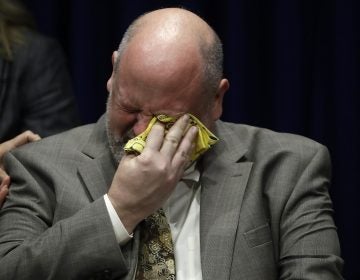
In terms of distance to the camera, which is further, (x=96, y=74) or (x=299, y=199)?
(x=96, y=74)

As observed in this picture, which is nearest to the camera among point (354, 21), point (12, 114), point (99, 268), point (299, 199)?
point (99, 268)

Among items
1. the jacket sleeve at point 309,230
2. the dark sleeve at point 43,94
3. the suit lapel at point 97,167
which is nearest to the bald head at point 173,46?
the suit lapel at point 97,167

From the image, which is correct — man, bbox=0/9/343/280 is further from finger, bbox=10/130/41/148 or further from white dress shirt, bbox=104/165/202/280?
finger, bbox=10/130/41/148

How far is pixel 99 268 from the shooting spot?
1.67 meters

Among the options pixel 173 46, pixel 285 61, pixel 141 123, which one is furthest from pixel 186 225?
pixel 285 61

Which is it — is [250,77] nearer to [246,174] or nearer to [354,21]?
[354,21]

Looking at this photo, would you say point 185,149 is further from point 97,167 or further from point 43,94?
point 43,94

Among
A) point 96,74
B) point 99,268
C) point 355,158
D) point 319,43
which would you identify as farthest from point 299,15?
point 99,268

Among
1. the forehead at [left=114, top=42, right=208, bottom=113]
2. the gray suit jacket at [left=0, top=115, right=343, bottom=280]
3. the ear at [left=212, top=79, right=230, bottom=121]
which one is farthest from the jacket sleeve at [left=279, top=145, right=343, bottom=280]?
the forehead at [left=114, top=42, right=208, bottom=113]

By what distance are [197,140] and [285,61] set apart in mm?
1030

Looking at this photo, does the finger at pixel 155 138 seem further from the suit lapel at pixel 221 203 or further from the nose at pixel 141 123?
the suit lapel at pixel 221 203

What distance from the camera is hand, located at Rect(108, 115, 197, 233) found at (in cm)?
165

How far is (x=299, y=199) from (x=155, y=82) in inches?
17.5

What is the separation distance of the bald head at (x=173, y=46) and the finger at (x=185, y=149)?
0.13 metres
